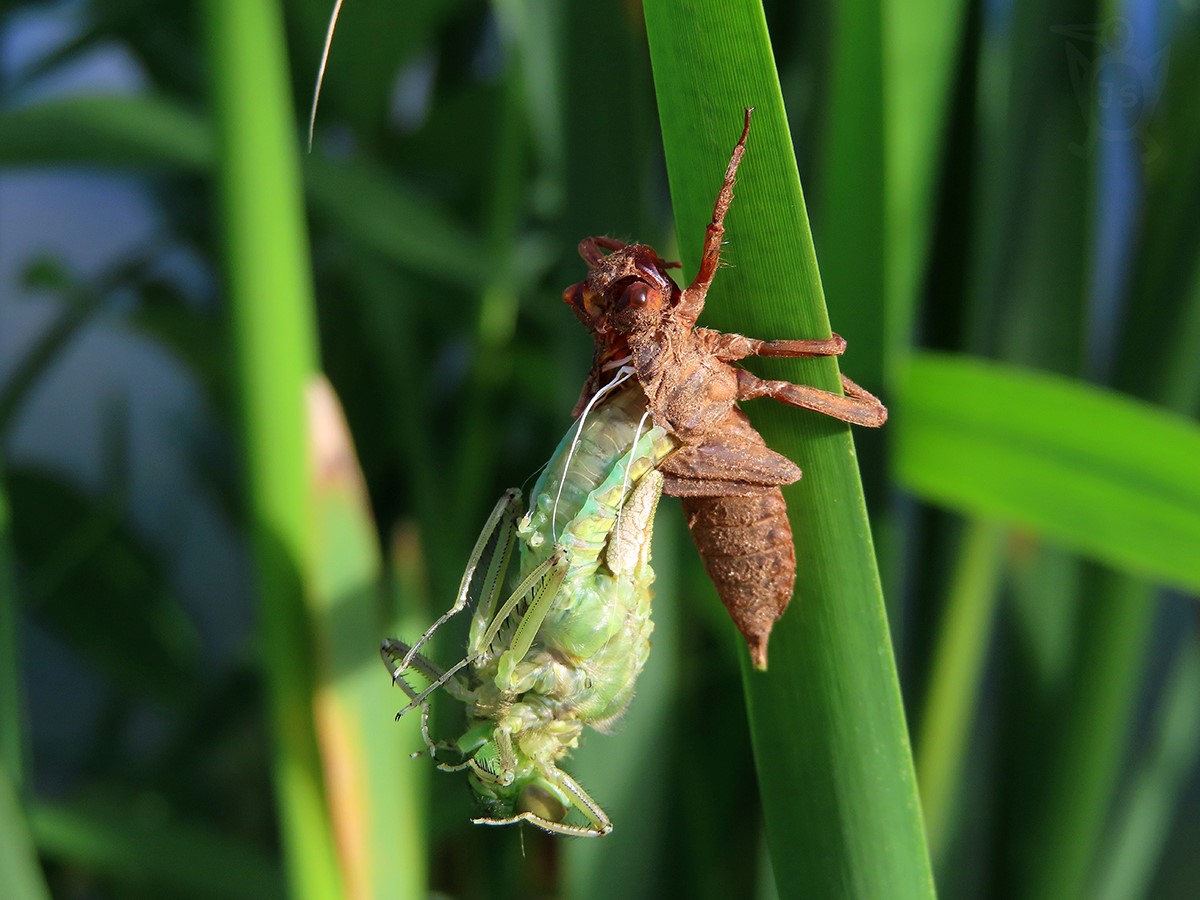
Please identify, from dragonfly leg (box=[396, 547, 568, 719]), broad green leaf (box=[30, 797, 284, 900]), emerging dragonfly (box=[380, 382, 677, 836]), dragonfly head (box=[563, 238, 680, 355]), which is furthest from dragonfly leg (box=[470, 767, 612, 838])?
broad green leaf (box=[30, 797, 284, 900])

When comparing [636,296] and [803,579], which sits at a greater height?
[636,296]

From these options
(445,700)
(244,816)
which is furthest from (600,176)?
(244,816)

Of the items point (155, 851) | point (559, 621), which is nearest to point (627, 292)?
point (559, 621)

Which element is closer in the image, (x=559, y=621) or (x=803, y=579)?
(x=803, y=579)

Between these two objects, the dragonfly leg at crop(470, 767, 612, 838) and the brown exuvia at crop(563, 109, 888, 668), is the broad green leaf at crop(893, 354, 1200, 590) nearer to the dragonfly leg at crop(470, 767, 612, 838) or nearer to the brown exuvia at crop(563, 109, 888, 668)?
the brown exuvia at crop(563, 109, 888, 668)

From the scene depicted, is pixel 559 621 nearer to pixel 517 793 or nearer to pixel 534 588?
pixel 534 588

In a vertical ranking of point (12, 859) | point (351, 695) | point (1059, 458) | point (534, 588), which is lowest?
point (12, 859)

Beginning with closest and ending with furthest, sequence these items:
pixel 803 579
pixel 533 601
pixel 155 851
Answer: pixel 803 579
pixel 533 601
pixel 155 851

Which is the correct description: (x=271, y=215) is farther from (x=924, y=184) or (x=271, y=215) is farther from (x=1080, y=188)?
(x=1080, y=188)
